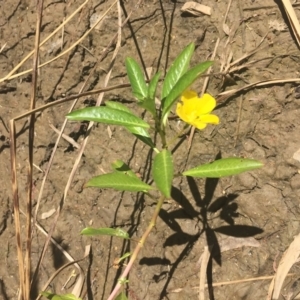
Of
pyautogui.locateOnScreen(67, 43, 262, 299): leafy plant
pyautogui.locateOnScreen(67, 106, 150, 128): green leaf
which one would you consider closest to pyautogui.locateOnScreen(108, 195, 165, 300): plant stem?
pyautogui.locateOnScreen(67, 43, 262, 299): leafy plant

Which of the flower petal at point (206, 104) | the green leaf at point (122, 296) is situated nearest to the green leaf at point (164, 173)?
the flower petal at point (206, 104)

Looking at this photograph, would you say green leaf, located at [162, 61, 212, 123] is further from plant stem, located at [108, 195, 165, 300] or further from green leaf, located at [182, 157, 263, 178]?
plant stem, located at [108, 195, 165, 300]

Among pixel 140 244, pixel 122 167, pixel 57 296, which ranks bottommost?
pixel 57 296

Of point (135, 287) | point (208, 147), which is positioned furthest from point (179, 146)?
point (135, 287)

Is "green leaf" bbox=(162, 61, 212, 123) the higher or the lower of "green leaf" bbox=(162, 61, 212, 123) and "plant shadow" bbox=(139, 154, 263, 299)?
the higher

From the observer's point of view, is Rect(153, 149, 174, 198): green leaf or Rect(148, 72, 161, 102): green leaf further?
Rect(148, 72, 161, 102): green leaf

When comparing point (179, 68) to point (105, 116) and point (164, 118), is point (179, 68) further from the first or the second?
point (105, 116)

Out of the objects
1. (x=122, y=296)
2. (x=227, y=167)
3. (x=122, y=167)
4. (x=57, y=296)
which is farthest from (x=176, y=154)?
(x=57, y=296)
